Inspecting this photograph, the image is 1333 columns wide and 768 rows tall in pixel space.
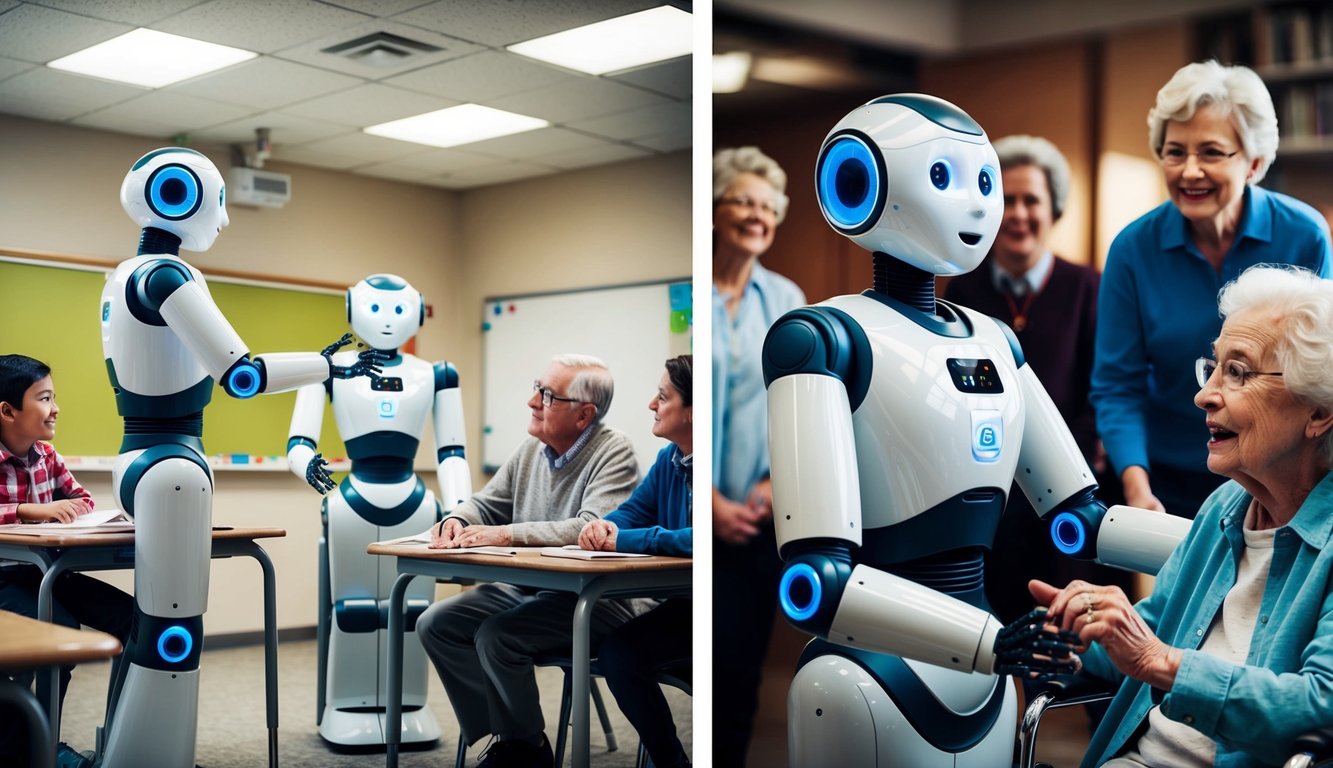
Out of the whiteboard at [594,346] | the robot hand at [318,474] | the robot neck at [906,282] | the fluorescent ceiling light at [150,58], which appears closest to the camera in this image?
the robot neck at [906,282]

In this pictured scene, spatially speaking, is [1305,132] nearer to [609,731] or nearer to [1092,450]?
[1092,450]

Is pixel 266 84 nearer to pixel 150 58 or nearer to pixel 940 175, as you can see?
pixel 150 58

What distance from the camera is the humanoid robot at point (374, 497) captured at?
397cm

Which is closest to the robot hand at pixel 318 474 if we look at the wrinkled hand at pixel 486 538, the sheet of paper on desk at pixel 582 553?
the wrinkled hand at pixel 486 538

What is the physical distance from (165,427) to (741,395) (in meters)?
1.70

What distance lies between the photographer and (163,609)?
3053mm

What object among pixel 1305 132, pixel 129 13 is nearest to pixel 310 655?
pixel 129 13

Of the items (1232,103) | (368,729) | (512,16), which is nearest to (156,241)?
(512,16)

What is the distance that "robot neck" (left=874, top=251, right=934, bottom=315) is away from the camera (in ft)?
7.30

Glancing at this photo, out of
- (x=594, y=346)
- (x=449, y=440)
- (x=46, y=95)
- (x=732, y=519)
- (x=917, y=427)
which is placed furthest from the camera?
(x=594, y=346)

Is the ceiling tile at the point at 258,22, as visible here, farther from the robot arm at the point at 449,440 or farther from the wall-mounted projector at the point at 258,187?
the robot arm at the point at 449,440

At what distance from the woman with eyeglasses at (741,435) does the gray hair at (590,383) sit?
0.38 metres

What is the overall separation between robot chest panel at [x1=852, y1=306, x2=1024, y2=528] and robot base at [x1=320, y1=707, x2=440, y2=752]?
243cm

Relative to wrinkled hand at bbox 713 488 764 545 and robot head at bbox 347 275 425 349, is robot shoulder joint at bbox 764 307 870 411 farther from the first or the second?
robot head at bbox 347 275 425 349
